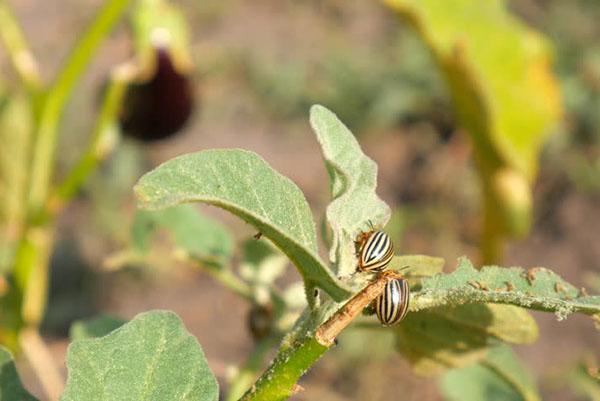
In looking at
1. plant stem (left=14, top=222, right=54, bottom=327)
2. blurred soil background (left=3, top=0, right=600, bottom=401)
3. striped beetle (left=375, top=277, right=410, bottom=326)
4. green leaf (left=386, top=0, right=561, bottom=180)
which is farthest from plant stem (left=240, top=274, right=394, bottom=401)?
blurred soil background (left=3, top=0, right=600, bottom=401)

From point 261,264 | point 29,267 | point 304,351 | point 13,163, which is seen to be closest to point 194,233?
point 261,264

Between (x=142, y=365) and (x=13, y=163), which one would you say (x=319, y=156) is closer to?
(x=13, y=163)

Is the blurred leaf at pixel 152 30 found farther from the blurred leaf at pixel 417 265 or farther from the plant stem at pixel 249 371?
the blurred leaf at pixel 417 265

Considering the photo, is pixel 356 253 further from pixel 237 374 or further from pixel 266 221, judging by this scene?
pixel 237 374

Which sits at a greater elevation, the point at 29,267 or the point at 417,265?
the point at 417,265

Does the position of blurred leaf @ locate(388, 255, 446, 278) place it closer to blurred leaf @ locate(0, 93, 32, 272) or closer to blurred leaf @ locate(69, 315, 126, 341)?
blurred leaf @ locate(69, 315, 126, 341)
